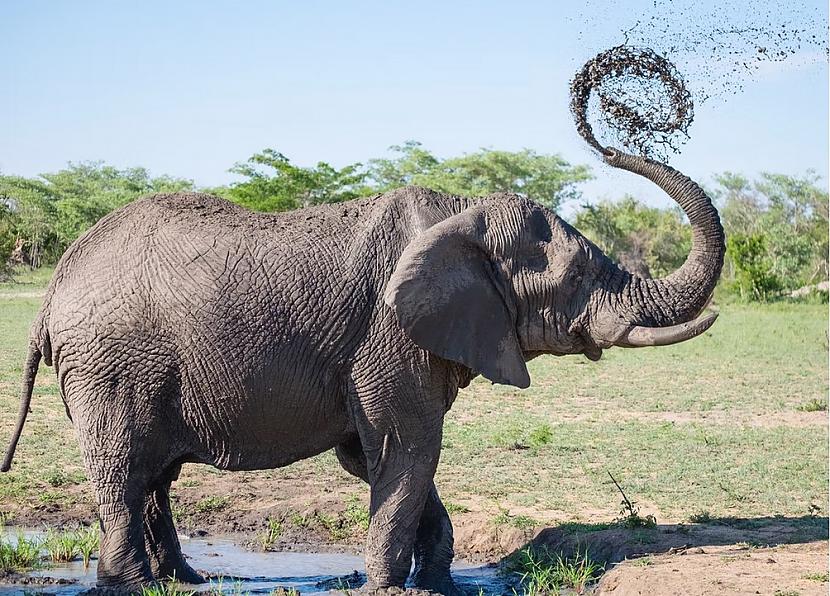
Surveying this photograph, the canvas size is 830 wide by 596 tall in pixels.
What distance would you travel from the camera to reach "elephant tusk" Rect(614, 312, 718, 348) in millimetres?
5676

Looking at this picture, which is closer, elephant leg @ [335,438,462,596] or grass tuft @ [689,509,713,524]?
elephant leg @ [335,438,462,596]

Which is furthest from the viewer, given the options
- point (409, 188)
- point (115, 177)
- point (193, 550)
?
point (115, 177)

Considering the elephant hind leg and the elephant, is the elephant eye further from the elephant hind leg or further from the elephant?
the elephant hind leg

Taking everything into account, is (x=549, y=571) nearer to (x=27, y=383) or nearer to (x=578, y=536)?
(x=578, y=536)

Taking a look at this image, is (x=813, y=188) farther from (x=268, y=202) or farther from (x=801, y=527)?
(x=801, y=527)

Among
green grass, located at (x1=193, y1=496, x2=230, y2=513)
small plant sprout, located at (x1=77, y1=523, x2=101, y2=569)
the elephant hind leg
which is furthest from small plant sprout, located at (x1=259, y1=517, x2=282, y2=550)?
Result: the elephant hind leg

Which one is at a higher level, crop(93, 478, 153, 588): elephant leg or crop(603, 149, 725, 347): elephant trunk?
crop(603, 149, 725, 347): elephant trunk

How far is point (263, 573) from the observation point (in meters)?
7.53

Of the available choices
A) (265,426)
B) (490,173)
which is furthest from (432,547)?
(490,173)

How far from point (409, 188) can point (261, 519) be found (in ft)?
11.0

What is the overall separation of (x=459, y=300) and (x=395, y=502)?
1.13 metres

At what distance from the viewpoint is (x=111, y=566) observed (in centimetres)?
624

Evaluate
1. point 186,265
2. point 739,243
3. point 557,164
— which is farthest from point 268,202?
point 186,265

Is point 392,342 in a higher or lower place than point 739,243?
lower
